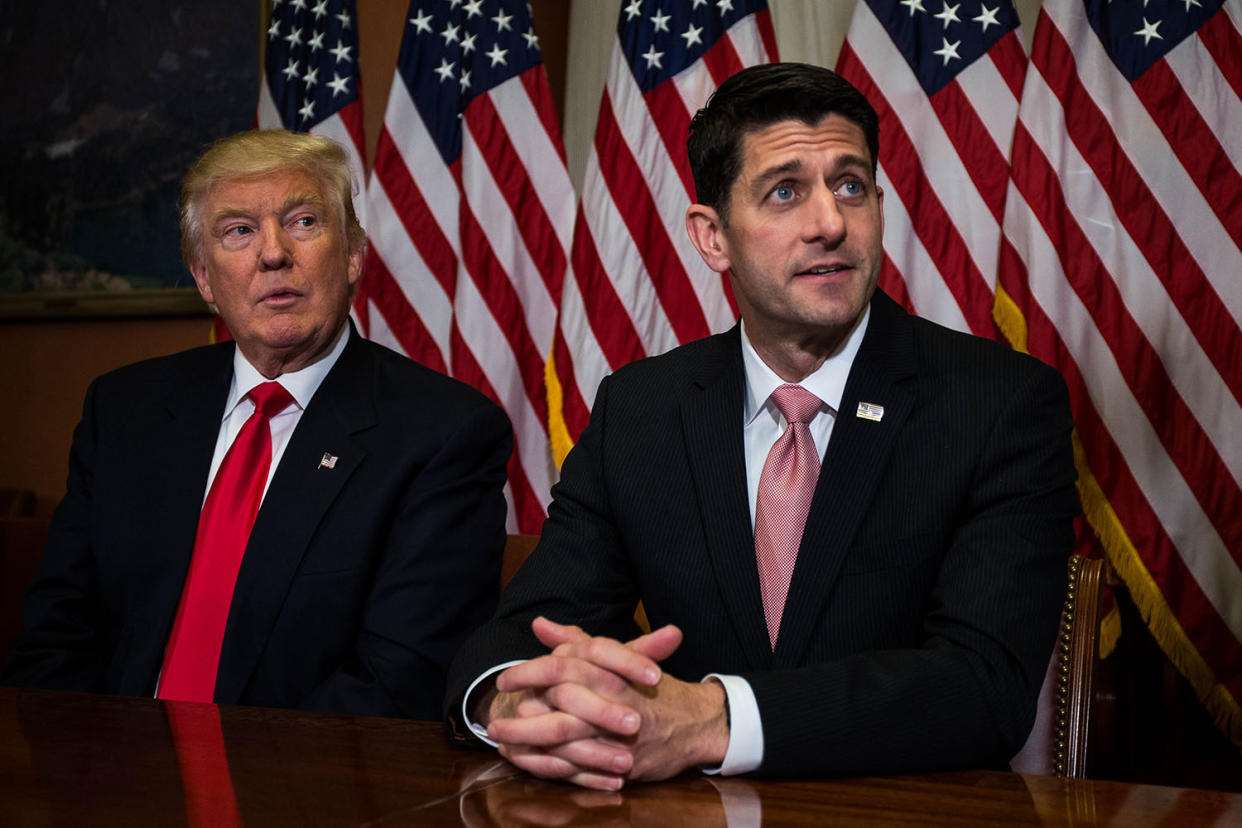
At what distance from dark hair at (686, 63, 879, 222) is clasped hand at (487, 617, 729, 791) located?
986 mm

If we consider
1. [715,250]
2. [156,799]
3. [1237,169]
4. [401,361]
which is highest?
[1237,169]

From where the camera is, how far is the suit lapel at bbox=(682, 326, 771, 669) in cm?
172

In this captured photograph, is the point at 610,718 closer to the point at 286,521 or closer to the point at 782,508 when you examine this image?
the point at 782,508

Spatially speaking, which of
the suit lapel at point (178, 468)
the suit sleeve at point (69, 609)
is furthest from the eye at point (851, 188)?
the suit sleeve at point (69, 609)

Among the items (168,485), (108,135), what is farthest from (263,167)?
(108,135)

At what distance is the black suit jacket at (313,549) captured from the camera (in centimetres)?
218

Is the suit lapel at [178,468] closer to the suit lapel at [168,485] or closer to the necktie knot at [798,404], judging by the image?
the suit lapel at [168,485]

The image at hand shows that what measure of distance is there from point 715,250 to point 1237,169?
1.76 m

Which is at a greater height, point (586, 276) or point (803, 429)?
point (586, 276)

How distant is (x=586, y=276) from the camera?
380cm

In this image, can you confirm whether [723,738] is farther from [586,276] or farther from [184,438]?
[586,276]

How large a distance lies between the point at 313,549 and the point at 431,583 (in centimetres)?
25

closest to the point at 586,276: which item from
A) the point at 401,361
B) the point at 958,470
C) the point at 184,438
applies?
the point at 401,361

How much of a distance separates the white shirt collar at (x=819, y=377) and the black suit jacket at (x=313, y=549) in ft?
2.09
